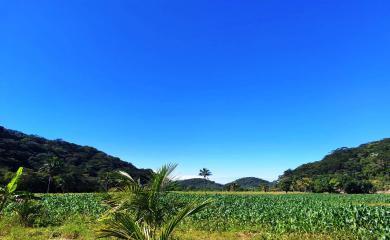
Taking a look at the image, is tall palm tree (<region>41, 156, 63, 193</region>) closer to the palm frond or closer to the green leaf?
the green leaf

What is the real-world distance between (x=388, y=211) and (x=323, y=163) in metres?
191

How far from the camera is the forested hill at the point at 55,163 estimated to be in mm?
79613

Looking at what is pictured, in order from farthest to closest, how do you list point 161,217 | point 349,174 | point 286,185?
point 349,174 < point 286,185 < point 161,217

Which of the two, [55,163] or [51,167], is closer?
[51,167]

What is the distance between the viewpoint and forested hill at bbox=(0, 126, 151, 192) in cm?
7961

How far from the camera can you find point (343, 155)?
198 meters

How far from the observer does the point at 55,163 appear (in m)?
89.5

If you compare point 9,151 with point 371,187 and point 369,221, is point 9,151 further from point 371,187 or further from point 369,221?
point 371,187

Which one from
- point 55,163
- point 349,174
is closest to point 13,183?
point 55,163

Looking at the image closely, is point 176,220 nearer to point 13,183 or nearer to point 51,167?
point 13,183

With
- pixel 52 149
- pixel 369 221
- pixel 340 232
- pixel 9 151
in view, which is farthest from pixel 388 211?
pixel 52 149

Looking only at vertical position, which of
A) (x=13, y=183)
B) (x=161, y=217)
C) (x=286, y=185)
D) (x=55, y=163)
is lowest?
(x=161, y=217)

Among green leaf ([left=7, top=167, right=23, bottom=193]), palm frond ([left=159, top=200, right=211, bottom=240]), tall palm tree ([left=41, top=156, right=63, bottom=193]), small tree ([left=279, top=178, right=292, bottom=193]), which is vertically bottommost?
palm frond ([left=159, top=200, right=211, bottom=240])

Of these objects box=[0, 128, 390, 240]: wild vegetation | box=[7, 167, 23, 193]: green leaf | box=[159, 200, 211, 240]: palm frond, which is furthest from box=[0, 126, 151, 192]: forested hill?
box=[159, 200, 211, 240]: palm frond
